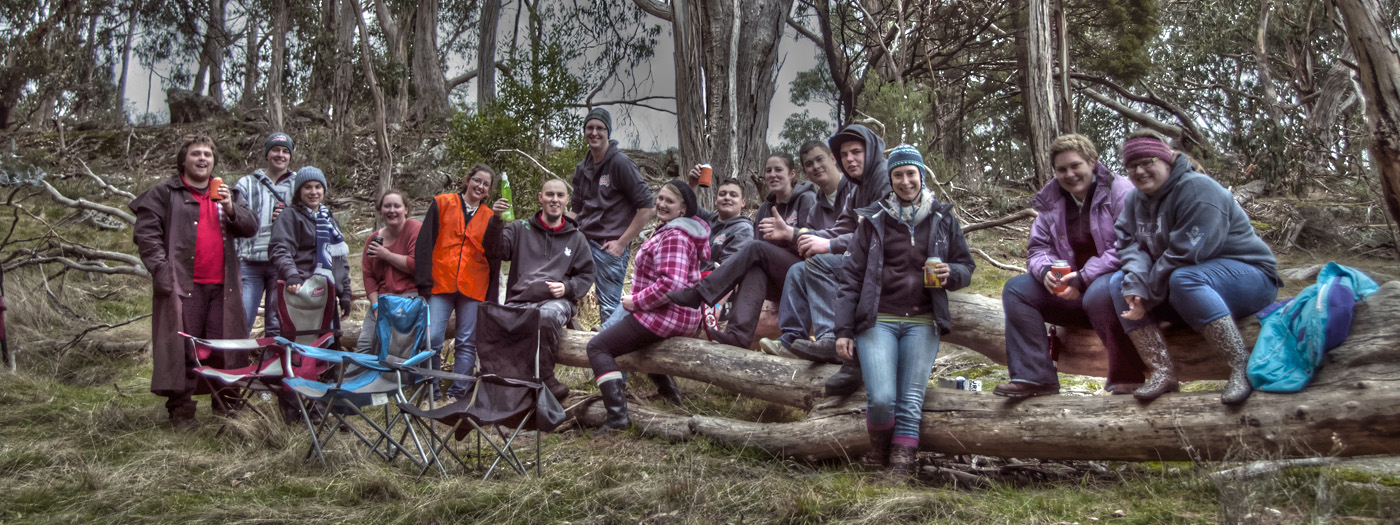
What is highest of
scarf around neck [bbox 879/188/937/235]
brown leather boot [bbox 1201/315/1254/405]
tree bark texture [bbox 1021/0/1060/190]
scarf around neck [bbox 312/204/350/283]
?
tree bark texture [bbox 1021/0/1060/190]

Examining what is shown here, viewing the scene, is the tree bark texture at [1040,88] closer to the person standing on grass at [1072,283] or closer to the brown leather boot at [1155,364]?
the person standing on grass at [1072,283]

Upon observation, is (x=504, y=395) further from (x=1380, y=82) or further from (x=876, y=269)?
(x=1380, y=82)

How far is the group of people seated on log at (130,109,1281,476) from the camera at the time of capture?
363cm

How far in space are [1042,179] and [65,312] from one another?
8.20m

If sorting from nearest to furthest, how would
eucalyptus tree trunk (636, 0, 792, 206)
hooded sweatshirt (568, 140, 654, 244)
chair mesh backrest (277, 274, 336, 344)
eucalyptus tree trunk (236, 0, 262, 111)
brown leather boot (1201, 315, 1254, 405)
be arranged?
1. brown leather boot (1201, 315, 1254, 405)
2. chair mesh backrest (277, 274, 336, 344)
3. hooded sweatshirt (568, 140, 654, 244)
4. eucalyptus tree trunk (636, 0, 792, 206)
5. eucalyptus tree trunk (236, 0, 262, 111)

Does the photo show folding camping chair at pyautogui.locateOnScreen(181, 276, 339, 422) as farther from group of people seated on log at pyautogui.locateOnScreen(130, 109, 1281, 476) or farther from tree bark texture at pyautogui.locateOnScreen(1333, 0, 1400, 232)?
tree bark texture at pyautogui.locateOnScreen(1333, 0, 1400, 232)

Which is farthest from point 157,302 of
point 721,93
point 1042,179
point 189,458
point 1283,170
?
point 1283,170

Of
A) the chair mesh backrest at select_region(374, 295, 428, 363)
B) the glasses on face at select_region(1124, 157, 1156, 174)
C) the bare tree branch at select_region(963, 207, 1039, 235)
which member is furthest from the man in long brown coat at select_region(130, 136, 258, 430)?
the glasses on face at select_region(1124, 157, 1156, 174)

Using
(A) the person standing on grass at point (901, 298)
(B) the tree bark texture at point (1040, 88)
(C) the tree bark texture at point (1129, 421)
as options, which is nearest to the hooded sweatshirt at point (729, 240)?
(C) the tree bark texture at point (1129, 421)

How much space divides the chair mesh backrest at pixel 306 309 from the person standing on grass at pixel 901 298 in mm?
3131

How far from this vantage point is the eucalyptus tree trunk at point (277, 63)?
18578mm

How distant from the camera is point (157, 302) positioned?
5.20 meters

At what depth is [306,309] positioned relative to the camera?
554 cm

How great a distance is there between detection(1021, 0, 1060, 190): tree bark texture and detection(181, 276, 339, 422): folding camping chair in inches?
233
